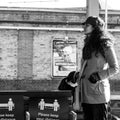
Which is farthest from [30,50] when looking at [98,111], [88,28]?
[98,111]

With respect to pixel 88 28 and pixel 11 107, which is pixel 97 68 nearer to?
pixel 88 28

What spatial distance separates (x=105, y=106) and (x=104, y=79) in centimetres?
24

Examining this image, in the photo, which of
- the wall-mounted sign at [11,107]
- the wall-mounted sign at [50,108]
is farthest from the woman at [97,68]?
the wall-mounted sign at [11,107]

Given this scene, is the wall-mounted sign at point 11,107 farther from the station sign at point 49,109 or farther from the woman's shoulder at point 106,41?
the woman's shoulder at point 106,41

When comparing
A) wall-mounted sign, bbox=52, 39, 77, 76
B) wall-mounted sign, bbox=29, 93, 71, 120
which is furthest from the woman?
wall-mounted sign, bbox=52, 39, 77, 76

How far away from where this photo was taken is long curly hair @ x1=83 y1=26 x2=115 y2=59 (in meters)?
2.86

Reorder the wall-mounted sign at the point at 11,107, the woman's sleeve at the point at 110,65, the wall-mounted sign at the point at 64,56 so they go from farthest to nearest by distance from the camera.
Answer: the wall-mounted sign at the point at 64,56 → the wall-mounted sign at the point at 11,107 → the woman's sleeve at the point at 110,65

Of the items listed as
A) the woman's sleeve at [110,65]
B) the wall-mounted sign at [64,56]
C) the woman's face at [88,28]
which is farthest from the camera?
the wall-mounted sign at [64,56]

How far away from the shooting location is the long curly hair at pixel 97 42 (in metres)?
2.86

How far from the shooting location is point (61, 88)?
3.49m

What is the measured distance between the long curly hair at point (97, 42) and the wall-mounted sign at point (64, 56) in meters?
11.5

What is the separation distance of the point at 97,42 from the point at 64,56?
11561 millimetres

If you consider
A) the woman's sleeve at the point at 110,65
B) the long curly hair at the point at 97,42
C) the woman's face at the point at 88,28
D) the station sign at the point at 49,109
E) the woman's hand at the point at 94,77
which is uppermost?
the woman's face at the point at 88,28

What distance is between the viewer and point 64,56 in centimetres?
1444
